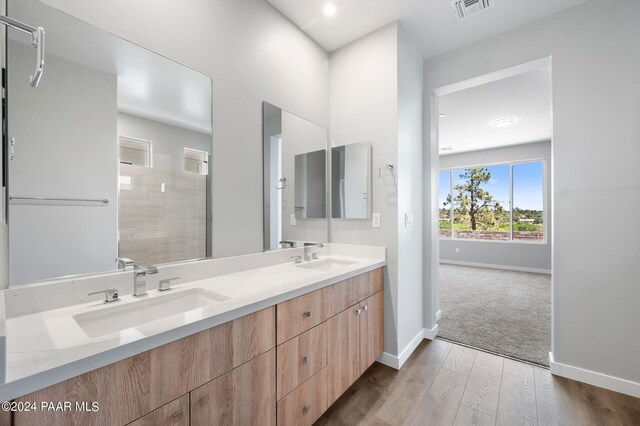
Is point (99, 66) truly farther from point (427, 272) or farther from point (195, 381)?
point (427, 272)

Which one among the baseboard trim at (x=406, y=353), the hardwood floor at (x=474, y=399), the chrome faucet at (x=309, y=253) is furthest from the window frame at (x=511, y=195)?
the chrome faucet at (x=309, y=253)

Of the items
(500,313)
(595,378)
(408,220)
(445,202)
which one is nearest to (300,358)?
(408,220)

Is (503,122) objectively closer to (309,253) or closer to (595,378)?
(595,378)

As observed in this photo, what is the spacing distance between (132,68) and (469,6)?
2.28 m

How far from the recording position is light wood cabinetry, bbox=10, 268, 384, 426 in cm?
75

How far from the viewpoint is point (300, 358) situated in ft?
4.52

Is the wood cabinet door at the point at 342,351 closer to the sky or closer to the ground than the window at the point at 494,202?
closer to the ground

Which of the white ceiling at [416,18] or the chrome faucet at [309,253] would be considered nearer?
the white ceiling at [416,18]

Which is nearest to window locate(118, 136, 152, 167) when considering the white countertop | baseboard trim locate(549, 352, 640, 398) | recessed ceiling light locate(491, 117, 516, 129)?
the white countertop

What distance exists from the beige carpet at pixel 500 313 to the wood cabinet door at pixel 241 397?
83.0 inches

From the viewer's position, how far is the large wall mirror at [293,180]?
78.6 inches

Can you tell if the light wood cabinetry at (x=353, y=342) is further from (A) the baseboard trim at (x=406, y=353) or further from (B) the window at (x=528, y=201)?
(B) the window at (x=528, y=201)

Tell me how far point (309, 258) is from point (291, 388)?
102 centimetres

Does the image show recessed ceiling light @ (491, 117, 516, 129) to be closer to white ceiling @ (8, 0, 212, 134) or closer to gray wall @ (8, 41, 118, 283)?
white ceiling @ (8, 0, 212, 134)
